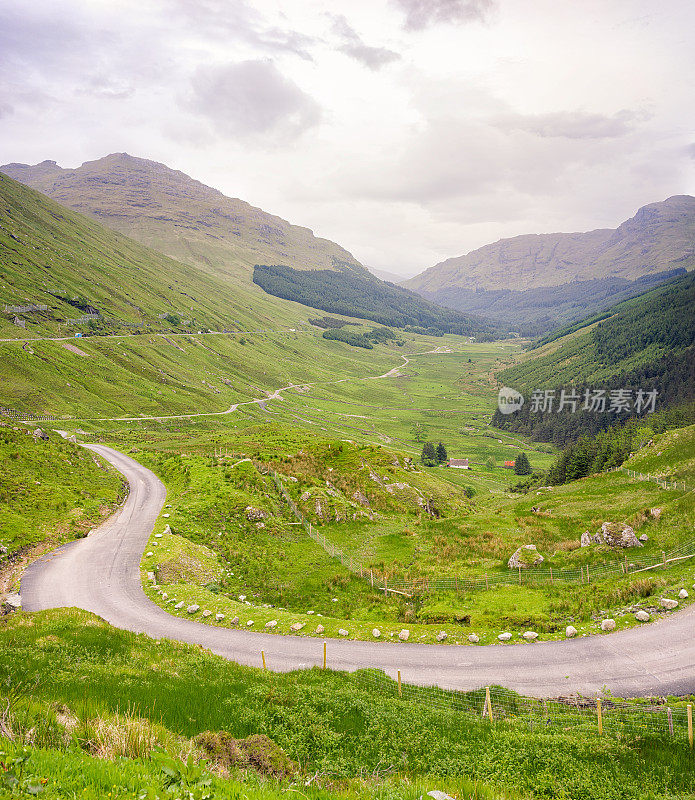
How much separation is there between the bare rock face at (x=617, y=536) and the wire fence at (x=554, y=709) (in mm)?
19232

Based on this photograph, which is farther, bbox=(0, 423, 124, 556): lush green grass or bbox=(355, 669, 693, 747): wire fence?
bbox=(0, 423, 124, 556): lush green grass

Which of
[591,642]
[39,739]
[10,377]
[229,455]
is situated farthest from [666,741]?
[10,377]

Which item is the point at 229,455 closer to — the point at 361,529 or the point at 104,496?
the point at 104,496

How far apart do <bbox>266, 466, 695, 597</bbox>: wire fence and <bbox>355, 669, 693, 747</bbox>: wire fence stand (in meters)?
12.8

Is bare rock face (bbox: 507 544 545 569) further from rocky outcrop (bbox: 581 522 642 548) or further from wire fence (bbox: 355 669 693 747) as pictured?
wire fence (bbox: 355 669 693 747)

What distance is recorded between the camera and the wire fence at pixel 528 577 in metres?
29.1

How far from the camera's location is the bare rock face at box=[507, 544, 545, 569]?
111 feet

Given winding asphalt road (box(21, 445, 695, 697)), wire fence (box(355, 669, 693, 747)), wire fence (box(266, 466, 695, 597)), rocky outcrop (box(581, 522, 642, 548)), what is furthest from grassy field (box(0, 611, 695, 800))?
rocky outcrop (box(581, 522, 642, 548))

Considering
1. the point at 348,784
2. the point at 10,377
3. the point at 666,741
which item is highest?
the point at 10,377

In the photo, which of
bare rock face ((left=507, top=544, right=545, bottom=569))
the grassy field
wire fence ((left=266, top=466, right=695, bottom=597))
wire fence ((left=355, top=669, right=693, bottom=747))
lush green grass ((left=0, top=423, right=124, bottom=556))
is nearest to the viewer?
the grassy field

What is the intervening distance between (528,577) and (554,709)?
53.2 feet

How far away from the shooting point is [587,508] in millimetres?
46000

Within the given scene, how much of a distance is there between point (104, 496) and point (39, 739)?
45.2 meters

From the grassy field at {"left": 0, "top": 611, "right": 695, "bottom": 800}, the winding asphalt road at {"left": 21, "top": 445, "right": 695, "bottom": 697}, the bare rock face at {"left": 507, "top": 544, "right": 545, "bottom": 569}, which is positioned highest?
the grassy field at {"left": 0, "top": 611, "right": 695, "bottom": 800}
